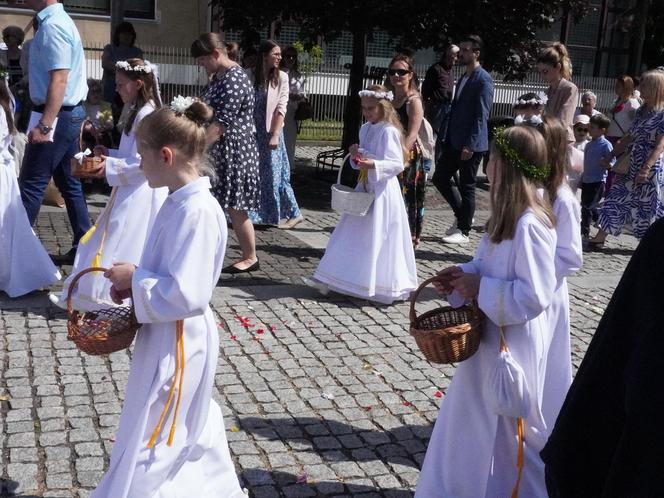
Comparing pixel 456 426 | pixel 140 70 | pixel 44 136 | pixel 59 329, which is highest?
pixel 140 70

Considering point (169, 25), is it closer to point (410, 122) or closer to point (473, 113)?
point (473, 113)

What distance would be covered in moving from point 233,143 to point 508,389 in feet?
15.2

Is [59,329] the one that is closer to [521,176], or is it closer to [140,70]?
[140,70]

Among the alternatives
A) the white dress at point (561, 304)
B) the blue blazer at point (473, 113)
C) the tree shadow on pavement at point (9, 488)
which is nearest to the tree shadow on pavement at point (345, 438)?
the white dress at point (561, 304)

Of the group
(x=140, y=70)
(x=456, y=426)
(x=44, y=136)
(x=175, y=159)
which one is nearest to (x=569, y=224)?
(x=456, y=426)

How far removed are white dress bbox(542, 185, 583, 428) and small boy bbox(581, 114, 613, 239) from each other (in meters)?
6.36

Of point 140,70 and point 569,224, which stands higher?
point 140,70

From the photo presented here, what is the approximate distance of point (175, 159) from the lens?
3.27 metres

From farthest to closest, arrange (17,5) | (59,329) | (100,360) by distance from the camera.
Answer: (17,5)
(59,329)
(100,360)

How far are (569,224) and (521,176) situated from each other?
0.51 m

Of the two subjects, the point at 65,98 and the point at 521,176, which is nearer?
the point at 521,176

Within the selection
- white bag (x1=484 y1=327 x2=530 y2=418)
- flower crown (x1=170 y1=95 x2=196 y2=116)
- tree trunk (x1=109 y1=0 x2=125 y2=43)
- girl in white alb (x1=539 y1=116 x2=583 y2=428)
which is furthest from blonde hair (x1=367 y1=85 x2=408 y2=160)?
tree trunk (x1=109 y1=0 x2=125 y2=43)

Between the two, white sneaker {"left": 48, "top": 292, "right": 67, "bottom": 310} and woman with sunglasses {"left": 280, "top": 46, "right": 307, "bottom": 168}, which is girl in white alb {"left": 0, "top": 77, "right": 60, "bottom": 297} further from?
woman with sunglasses {"left": 280, "top": 46, "right": 307, "bottom": 168}

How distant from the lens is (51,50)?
252 inches
